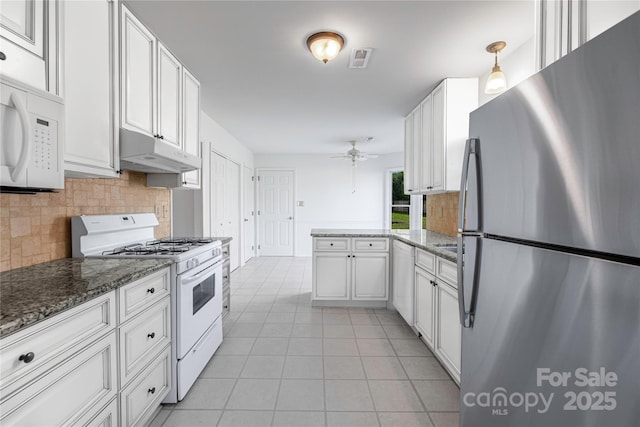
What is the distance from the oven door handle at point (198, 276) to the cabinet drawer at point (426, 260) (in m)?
1.68

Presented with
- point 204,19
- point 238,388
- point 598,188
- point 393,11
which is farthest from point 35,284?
point 393,11

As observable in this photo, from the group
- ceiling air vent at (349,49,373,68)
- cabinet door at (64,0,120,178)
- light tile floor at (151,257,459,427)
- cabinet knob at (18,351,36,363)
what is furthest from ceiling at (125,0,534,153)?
light tile floor at (151,257,459,427)

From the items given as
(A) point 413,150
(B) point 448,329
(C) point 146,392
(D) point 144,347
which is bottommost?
(C) point 146,392

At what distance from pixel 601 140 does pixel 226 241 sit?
288 cm

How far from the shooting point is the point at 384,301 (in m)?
3.58

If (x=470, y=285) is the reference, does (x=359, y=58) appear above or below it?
above

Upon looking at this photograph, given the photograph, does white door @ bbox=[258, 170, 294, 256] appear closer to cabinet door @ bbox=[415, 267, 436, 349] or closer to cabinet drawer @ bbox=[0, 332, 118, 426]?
cabinet door @ bbox=[415, 267, 436, 349]

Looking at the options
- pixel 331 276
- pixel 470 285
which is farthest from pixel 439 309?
pixel 331 276

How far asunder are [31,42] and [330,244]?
286 centimetres

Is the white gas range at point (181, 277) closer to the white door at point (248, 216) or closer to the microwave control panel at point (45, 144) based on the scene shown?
the microwave control panel at point (45, 144)

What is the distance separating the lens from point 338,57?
2430mm

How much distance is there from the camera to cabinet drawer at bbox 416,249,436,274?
233 centimetres

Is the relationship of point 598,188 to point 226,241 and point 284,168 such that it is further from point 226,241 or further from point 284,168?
point 284,168

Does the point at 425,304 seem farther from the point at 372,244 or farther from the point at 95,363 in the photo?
the point at 95,363
